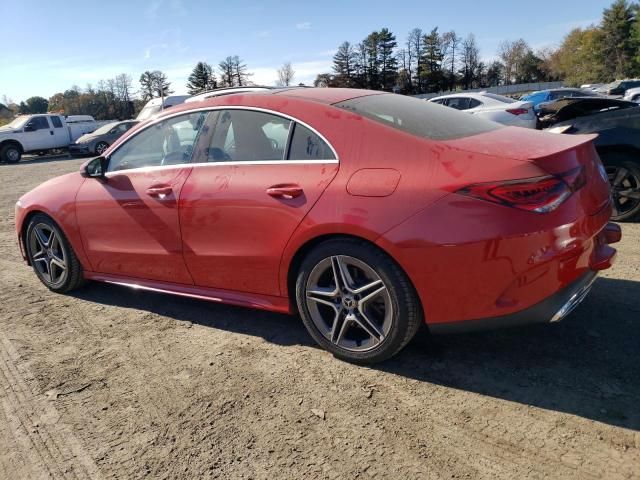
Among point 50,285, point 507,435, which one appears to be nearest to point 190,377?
point 507,435

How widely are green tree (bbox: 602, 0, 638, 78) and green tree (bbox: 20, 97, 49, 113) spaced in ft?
284

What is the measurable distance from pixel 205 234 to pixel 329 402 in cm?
140

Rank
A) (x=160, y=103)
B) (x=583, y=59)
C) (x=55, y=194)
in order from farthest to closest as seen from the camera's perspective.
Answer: (x=583, y=59) → (x=160, y=103) → (x=55, y=194)

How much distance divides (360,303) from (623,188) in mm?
4032

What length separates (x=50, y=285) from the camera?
186 inches

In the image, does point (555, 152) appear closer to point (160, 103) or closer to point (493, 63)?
point (160, 103)

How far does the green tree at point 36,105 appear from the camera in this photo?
3445 inches

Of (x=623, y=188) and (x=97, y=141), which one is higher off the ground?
(x=97, y=141)

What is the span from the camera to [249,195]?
322 cm

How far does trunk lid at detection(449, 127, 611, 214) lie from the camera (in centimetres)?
261

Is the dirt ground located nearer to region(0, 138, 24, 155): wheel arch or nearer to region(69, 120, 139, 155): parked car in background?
region(69, 120, 139, 155): parked car in background

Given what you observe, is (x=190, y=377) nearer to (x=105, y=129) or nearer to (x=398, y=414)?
(x=398, y=414)

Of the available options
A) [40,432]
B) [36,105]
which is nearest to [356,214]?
[40,432]

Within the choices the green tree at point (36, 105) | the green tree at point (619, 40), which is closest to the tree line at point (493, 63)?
the green tree at point (619, 40)
